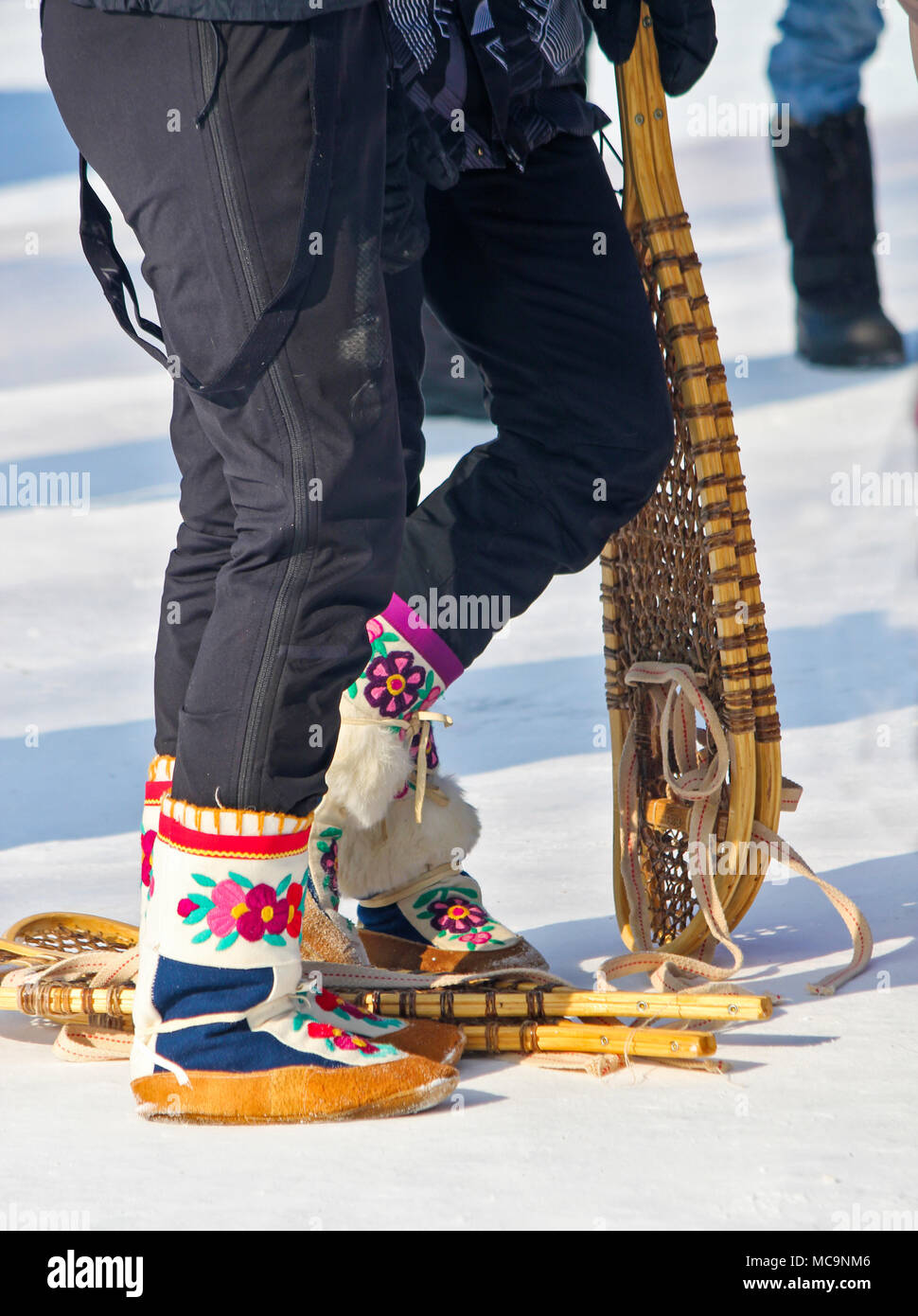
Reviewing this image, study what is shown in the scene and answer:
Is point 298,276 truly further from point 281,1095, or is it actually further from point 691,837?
point 691,837

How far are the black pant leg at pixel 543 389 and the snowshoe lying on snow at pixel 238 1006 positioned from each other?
14.5 inches

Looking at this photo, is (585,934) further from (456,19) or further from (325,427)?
(456,19)

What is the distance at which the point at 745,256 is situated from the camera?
6.56 meters

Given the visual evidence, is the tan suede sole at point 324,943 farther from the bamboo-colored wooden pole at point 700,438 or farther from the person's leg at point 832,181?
the person's leg at point 832,181

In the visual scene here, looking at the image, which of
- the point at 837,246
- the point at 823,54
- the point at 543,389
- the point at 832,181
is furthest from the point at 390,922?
the point at 823,54

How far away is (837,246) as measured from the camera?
5910 millimetres

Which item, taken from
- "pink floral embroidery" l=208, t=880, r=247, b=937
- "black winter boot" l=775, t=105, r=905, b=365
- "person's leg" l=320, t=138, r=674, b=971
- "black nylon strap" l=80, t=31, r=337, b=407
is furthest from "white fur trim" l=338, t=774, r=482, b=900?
"black winter boot" l=775, t=105, r=905, b=365

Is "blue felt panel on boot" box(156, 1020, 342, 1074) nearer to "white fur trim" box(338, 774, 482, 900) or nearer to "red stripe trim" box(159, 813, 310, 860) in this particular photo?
"red stripe trim" box(159, 813, 310, 860)

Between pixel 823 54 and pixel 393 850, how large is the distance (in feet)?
18.5

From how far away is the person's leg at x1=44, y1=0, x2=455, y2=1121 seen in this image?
0.99 meters

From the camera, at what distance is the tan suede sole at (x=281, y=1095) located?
1028mm

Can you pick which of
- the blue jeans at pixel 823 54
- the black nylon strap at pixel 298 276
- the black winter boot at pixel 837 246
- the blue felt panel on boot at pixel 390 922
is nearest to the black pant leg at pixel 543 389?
the blue felt panel on boot at pixel 390 922

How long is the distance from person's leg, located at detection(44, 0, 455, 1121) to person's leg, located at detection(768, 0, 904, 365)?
4.90 m

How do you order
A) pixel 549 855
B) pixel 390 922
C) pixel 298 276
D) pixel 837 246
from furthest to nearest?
pixel 837 246, pixel 549 855, pixel 390 922, pixel 298 276
